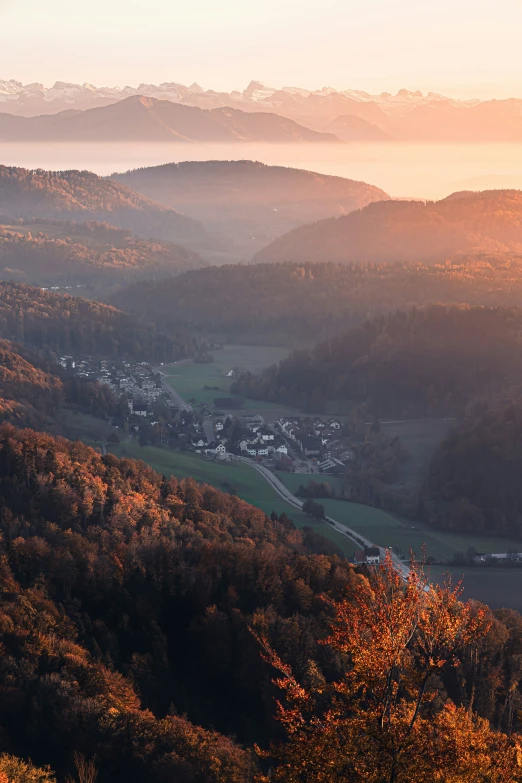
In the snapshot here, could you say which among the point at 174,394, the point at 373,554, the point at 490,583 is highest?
the point at 373,554

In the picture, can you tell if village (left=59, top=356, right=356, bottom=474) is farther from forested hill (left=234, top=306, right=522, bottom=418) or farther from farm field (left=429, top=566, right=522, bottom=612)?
farm field (left=429, top=566, right=522, bottom=612)

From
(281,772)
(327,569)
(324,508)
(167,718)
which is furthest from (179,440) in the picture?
(281,772)

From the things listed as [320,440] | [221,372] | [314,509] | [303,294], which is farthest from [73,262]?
[314,509]

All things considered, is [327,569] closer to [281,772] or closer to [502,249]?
[281,772]

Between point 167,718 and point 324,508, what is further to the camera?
point 324,508

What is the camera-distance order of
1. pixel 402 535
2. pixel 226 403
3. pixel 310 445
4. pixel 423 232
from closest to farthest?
A: pixel 402 535 < pixel 310 445 < pixel 226 403 < pixel 423 232

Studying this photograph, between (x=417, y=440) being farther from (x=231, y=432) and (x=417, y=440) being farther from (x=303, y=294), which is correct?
(x=303, y=294)

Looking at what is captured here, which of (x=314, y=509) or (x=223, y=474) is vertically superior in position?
(x=314, y=509)
